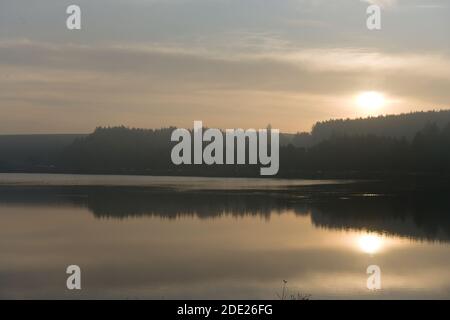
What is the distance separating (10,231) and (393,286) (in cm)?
1574

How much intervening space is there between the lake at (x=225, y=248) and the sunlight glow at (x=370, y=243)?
Answer: 4 cm

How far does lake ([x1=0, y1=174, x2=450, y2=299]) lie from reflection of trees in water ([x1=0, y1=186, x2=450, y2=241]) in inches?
3.7

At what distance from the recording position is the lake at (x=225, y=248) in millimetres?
14250

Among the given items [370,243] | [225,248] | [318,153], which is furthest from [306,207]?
[318,153]

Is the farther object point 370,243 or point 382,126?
point 382,126

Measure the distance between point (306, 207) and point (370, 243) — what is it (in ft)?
38.4

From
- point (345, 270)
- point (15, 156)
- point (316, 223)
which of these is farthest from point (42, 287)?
point (15, 156)

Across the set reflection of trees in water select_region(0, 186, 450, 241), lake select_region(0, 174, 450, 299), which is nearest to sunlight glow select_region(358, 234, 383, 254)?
lake select_region(0, 174, 450, 299)

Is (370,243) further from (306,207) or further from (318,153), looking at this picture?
(318,153)

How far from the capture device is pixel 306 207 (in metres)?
33.2

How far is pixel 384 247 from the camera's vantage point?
20625 mm

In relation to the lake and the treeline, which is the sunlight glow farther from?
the treeline

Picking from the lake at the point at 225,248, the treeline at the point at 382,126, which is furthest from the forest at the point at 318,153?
the lake at the point at 225,248
